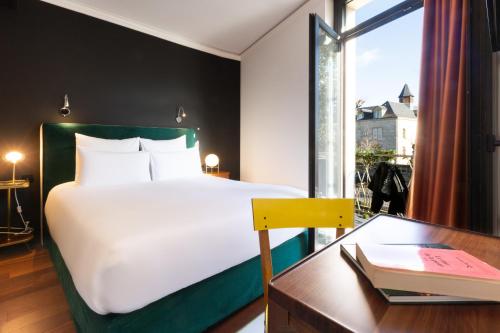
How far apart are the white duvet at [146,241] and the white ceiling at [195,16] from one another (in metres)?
2.30

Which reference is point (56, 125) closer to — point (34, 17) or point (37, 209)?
point (37, 209)

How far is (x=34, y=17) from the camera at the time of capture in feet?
8.32

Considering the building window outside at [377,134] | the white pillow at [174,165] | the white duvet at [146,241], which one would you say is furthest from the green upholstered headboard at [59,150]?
the building window outside at [377,134]

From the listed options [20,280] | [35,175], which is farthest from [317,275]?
[35,175]

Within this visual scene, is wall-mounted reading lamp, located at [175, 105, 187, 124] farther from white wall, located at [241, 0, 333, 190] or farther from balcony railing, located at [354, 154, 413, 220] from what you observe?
balcony railing, located at [354, 154, 413, 220]

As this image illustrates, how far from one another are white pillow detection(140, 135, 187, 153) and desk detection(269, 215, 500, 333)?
8.89ft

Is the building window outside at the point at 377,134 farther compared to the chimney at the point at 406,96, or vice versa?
the building window outside at the point at 377,134

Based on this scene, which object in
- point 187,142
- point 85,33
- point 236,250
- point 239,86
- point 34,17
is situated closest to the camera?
point 236,250

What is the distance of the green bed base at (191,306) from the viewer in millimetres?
1041

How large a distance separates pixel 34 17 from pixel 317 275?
3.62 metres

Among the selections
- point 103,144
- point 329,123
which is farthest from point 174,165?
point 329,123

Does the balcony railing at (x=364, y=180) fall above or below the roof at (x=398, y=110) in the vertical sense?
below

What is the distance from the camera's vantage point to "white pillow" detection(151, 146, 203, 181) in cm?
275

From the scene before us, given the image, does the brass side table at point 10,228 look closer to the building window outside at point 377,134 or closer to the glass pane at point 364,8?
the glass pane at point 364,8
